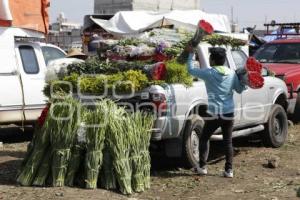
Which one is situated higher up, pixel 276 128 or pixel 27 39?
pixel 27 39

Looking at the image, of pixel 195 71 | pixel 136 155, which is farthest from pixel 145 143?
pixel 195 71

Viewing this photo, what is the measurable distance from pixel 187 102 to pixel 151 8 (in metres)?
15.5

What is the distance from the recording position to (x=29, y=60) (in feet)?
32.7

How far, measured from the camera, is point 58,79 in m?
7.68

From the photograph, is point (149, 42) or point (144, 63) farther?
point (149, 42)

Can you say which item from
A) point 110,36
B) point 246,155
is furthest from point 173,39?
point 110,36

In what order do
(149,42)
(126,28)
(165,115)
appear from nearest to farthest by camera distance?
(165,115), (149,42), (126,28)

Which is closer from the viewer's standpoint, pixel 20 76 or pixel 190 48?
pixel 190 48

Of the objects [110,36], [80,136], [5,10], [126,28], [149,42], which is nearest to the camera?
[80,136]

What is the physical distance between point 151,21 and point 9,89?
784 cm

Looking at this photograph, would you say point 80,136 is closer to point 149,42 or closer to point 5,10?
point 149,42

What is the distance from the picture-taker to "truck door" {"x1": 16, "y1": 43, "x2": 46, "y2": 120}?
973 centimetres

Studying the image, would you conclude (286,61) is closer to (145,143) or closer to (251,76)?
(251,76)

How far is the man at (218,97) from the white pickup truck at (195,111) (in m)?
0.18
